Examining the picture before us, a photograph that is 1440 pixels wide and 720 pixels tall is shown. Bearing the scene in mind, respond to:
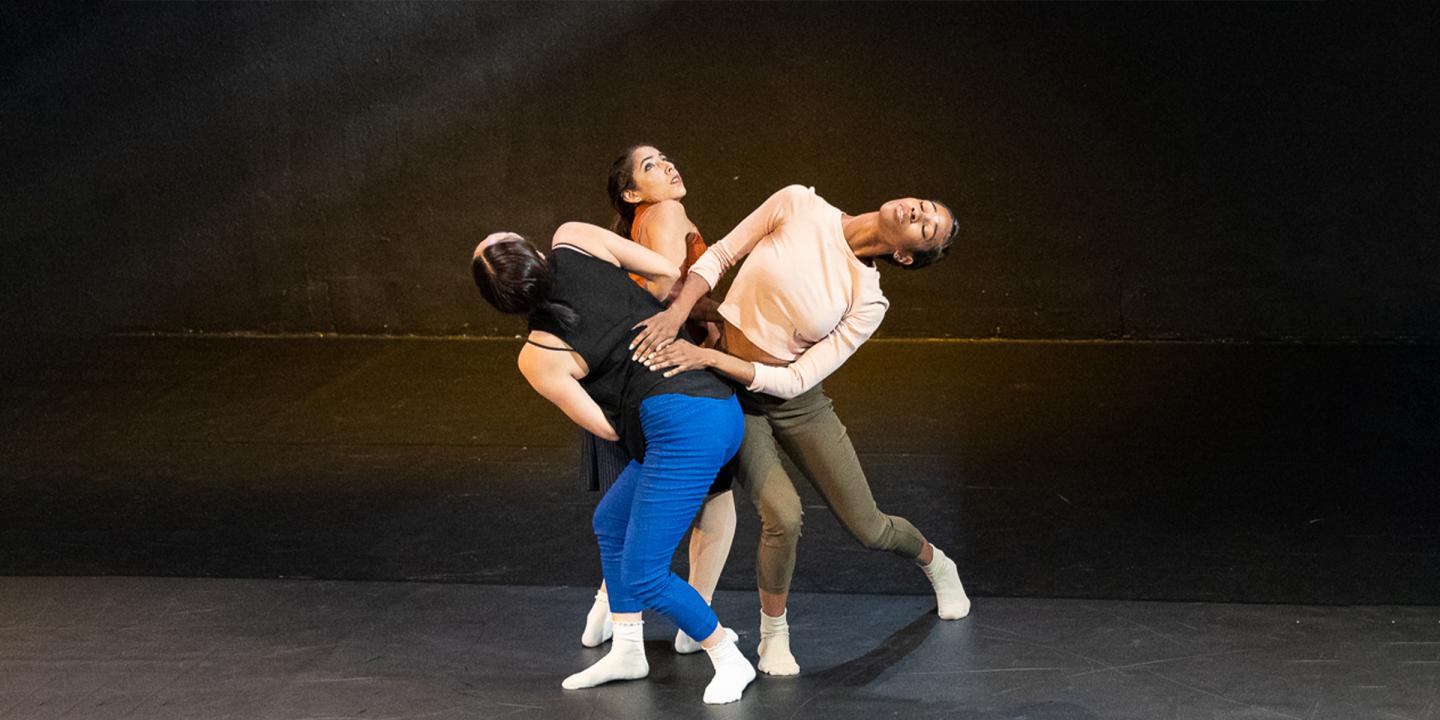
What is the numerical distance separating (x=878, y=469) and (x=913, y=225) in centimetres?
191

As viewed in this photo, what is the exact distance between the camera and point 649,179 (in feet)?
10.8

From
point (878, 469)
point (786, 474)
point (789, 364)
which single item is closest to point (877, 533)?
point (786, 474)

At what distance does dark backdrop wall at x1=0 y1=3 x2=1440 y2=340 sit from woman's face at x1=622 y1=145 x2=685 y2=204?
3417 millimetres

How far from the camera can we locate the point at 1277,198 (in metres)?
6.39

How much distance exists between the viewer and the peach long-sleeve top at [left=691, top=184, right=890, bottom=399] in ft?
10.1

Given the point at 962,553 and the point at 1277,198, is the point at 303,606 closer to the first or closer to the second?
the point at 962,553

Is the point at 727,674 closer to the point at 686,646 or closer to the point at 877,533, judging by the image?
the point at 686,646

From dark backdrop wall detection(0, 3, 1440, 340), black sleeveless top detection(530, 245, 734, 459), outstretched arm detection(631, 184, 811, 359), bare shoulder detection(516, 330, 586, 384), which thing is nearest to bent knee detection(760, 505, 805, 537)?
black sleeveless top detection(530, 245, 734, 459)

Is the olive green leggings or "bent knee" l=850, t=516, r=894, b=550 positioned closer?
the olive green leggings

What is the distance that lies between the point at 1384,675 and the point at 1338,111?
382 cm

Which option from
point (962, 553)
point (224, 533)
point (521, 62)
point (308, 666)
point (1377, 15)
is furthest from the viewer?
point (521, 62)

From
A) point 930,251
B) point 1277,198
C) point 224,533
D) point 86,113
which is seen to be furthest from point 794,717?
point 86,113

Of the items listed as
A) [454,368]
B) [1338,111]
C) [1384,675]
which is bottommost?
[1384,675]

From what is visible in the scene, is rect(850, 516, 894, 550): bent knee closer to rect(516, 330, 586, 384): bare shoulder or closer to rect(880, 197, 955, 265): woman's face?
rect(880, 197, 955, 265): woman's face
